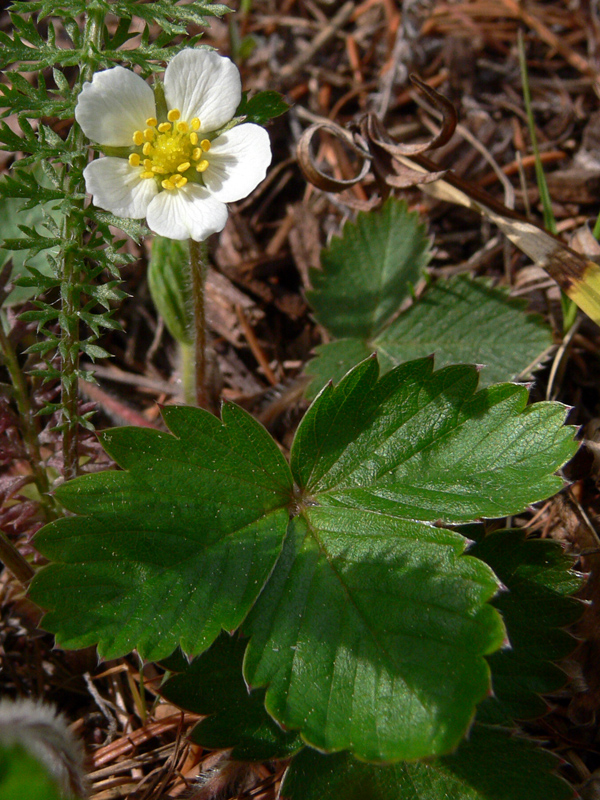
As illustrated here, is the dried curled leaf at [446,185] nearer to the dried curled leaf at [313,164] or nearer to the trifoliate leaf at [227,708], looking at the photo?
the dried curled leaf at [313,164]

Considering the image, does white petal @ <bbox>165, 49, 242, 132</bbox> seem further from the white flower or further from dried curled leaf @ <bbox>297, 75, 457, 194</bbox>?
dried curled leaf @ <bbox>297, 75, 457, 194</bbox>

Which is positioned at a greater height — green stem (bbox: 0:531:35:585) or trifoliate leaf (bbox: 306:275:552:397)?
trifoliate leaf (bbox: 306:275:552:397)

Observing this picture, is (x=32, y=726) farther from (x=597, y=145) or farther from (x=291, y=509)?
(x=597, y=145)

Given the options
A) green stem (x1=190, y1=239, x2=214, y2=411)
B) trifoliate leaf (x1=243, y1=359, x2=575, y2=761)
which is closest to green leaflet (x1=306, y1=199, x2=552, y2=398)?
green stem (x1=190, y1=239, x2=214, y2=411)

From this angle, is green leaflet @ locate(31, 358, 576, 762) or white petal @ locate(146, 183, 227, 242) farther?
white petal @ locate(146, 183, 227, 242)

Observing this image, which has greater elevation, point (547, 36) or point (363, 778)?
point (547, 36)

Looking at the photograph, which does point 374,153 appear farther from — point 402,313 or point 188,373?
point 188,373

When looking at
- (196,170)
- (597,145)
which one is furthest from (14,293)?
(597,145)
